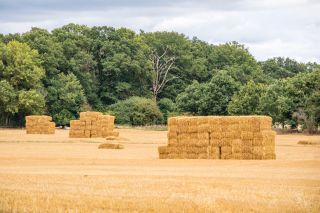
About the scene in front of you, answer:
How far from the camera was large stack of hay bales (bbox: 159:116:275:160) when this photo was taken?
3506 centimetres

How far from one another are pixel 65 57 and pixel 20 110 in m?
15.1

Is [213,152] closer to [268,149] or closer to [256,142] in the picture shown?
[256,142]

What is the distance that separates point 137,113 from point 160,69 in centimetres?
2483

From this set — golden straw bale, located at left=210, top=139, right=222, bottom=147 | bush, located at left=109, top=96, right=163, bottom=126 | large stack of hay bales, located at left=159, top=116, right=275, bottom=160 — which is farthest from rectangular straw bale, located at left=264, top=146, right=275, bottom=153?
bush, located at left=109, top=96, right=163, bottom=126

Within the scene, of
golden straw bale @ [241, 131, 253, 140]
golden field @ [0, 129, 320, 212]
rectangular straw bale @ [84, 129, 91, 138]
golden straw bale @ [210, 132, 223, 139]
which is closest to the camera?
golden field @ [0, 129, 320, 212]

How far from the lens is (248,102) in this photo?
85625 millimetres

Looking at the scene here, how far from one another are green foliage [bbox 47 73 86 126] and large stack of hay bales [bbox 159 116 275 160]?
193 ft

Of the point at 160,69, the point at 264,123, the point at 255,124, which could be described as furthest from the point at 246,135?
the point at 160,69

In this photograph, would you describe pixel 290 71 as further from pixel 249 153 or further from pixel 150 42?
pixel 249 153

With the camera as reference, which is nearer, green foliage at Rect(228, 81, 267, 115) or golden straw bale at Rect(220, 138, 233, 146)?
golden straw bale at Rect(220, 138, 233, 146)

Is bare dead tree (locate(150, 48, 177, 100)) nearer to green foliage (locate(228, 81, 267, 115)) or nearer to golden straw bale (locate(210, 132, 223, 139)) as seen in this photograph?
green foliage (locate(228, 81, 267, 115))

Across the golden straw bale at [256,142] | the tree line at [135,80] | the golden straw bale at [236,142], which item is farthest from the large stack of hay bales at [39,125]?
the golden straw bale at [256,142]

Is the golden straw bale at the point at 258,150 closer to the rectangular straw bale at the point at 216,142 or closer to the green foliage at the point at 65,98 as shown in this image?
the rectangular straw bale at the point at 216,142

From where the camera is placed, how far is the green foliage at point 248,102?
85.3m
